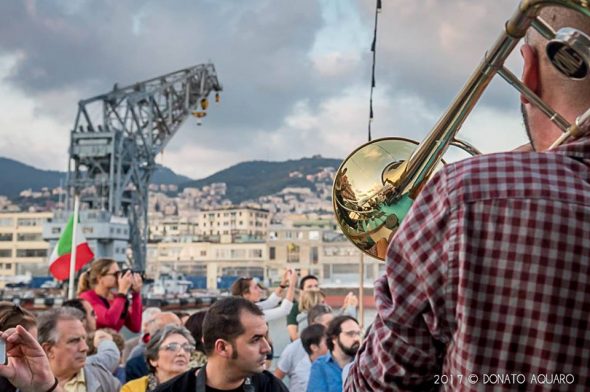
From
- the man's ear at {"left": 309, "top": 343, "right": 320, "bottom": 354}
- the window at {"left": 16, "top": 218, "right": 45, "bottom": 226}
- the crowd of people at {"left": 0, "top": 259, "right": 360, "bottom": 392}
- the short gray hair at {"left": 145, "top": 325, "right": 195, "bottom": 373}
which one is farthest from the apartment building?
the short gray hair at {"left": 145, "top": 325, "right": 195, "bottom": 373}

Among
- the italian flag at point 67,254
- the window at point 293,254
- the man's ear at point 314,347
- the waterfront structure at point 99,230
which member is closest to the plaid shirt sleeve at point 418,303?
the man's ear at point 314,347

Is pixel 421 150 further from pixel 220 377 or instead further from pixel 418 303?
pixel 220 377

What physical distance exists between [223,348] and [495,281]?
2.39 m

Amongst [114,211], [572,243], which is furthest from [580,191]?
[114,211]

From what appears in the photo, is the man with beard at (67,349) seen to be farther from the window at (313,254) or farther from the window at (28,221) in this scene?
the window at (28,221)

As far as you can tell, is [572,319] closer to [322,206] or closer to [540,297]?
[540,297]

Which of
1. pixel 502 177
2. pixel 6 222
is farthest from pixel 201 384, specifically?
pixel 6 222

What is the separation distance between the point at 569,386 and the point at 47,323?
3056mm

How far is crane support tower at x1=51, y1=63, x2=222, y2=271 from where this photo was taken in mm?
42906

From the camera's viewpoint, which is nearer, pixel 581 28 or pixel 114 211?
pixel 581 28

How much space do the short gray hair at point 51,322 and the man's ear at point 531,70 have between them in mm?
2883

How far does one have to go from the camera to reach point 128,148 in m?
44.9

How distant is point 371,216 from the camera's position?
7.20ft

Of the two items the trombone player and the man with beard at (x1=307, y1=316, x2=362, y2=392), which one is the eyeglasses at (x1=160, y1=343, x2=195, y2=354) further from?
the trombone player
